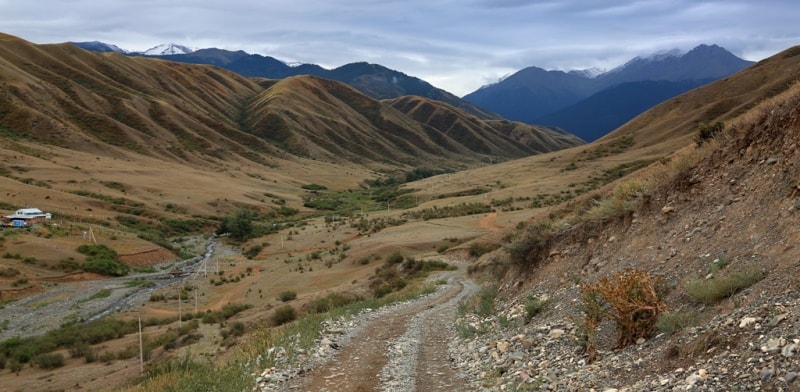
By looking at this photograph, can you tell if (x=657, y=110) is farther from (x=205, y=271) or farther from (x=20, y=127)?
(x=20, y=127)

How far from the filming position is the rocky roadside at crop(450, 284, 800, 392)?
19.5 feet

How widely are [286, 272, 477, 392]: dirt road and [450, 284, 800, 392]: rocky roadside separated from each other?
931mm

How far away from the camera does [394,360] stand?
1236 cm

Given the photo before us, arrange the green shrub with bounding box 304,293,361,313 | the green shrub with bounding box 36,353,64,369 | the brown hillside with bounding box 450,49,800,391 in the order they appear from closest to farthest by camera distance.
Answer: the brown hillside with bounding box 450,49,800,391 < the green shrub with bounding box 304,293,361,313 < the green shrub with bounding box 36,353,64,369

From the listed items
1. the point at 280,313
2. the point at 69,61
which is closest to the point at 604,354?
the point at 280,313

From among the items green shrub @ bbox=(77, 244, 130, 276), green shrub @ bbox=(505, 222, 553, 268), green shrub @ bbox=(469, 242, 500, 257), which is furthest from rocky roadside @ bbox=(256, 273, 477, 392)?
green shrub @ bbox=(77, 244, 130, 276)

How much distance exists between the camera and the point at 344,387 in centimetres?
1046

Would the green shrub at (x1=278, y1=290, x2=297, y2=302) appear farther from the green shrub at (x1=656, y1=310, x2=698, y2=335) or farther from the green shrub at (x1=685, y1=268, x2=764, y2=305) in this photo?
the green shrub at (x1=685, y1=268, x2=764, y2=305)

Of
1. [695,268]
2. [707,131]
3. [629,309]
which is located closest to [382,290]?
[707,131]

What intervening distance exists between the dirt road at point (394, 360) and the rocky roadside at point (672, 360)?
3.06 feet

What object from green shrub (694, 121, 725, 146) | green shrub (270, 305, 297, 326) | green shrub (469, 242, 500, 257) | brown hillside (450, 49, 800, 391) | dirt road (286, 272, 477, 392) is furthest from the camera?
green shrub (469, 242, 500, 257)

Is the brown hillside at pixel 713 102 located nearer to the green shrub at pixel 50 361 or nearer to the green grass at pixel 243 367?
the green grass at pixel 243 367

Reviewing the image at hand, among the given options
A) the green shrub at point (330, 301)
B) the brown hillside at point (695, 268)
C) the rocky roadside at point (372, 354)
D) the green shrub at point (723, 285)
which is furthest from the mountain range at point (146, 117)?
the green shrub at point (723, 285)

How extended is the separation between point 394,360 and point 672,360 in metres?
6.58
